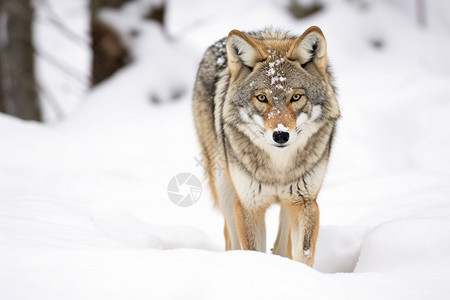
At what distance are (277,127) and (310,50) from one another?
701 millimetres

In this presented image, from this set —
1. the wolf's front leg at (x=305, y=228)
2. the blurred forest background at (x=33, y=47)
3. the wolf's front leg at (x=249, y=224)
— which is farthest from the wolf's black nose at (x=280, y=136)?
the blurred forest background at (x=33, y=47)

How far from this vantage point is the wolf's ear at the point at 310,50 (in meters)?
3.37

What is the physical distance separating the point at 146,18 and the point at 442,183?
509 centimetres

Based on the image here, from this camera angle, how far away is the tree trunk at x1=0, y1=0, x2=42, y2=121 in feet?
28.2

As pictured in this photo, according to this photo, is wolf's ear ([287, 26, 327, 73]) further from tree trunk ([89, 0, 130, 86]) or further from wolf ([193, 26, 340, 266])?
tree trunk ([89, 0, 130, 86])

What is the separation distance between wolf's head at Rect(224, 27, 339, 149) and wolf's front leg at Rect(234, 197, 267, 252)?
519 mm

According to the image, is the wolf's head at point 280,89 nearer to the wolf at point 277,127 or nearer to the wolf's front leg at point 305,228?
the wolf at point 277,127

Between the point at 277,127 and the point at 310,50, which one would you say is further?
the point at 310,50

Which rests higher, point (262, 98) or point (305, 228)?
point (262, 98)

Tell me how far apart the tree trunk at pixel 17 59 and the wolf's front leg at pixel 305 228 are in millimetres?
6763

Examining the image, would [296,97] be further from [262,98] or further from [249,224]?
[249,224]

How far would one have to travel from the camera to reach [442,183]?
16.6 ft

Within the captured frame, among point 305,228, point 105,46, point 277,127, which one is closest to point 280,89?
point 277,127

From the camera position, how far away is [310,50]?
346 centimetres
